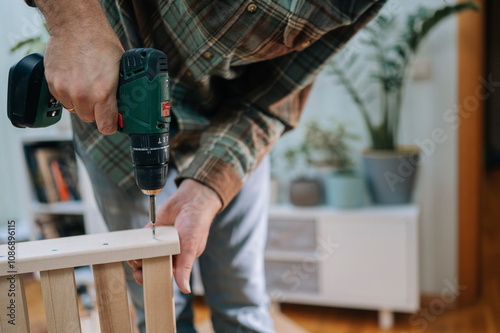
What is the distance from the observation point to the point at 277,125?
103cm

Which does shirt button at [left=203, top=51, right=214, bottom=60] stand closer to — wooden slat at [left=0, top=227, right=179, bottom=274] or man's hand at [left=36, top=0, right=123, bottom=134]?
man's hand at [left=36, top=0, right=123, bottom=134]

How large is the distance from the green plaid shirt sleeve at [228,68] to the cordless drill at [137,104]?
17 cm

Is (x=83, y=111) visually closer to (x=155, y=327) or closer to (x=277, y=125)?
(x=155, y=327)

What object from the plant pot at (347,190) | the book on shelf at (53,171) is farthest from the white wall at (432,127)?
the book on shelf at (53,171)

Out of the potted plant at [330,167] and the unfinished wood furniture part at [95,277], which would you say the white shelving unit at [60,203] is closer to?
the potted plant at [330,167]

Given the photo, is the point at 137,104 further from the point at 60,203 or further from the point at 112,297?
the point at 60,203

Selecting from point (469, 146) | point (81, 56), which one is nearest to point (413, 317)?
point (469, 146)

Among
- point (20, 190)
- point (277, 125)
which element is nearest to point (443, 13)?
point (277, 125)

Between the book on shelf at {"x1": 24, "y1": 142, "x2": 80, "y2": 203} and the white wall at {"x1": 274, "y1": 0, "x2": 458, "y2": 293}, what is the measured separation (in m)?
1.16

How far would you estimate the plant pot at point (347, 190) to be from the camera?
205 centimetres

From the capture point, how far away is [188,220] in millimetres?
792

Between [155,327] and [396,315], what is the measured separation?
1.74m

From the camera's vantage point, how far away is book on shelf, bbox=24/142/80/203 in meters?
2.47

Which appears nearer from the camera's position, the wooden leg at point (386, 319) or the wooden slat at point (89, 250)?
the wooden slat at point (89, 250)
